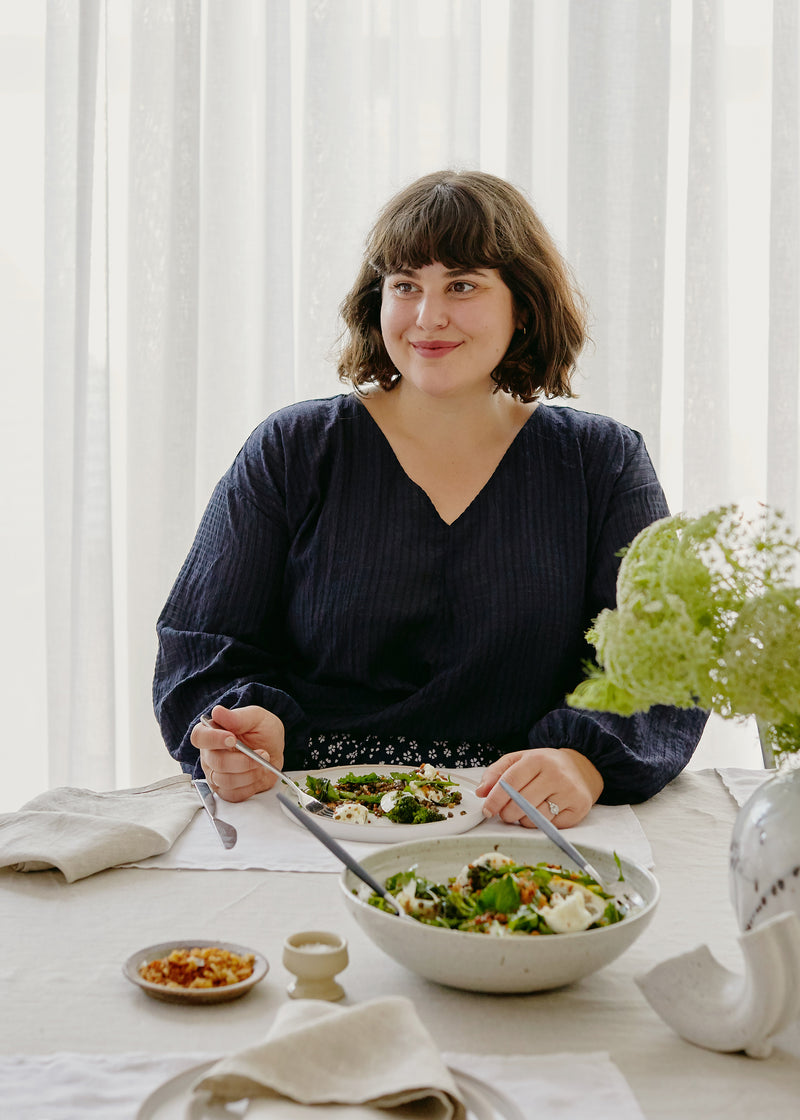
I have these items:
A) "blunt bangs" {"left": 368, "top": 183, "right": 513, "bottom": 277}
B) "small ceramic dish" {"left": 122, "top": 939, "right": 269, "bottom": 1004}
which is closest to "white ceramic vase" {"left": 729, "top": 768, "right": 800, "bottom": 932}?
"small ceramic dish" {"left": 122, "top": 939, "right": 269, "bottom": 1004}

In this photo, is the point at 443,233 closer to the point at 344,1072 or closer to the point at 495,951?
the point at 495,951

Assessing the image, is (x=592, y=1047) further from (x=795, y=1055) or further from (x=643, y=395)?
(x=643, y=395)

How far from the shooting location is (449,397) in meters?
1.80

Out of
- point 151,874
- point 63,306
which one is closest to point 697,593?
point 151,874

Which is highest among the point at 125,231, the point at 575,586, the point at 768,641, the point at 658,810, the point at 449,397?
the point at 125,231

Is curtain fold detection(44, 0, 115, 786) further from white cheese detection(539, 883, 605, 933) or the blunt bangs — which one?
white cheese detection(539, 883, 605, 933)

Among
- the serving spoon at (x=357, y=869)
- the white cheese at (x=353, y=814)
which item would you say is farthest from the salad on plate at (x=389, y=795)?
the serving spoon at (x=357, y=869)

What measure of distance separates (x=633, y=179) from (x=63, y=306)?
130cm

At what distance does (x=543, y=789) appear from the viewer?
49.9 inches

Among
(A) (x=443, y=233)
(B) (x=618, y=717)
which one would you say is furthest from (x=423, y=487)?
(B) (x=618, y=717)

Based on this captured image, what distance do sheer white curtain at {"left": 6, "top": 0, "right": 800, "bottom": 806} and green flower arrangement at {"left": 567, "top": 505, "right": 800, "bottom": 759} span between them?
1817 mm

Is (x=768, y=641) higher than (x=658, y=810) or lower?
higher

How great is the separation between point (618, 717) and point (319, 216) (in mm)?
1551

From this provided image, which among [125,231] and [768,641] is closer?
[768,641]
